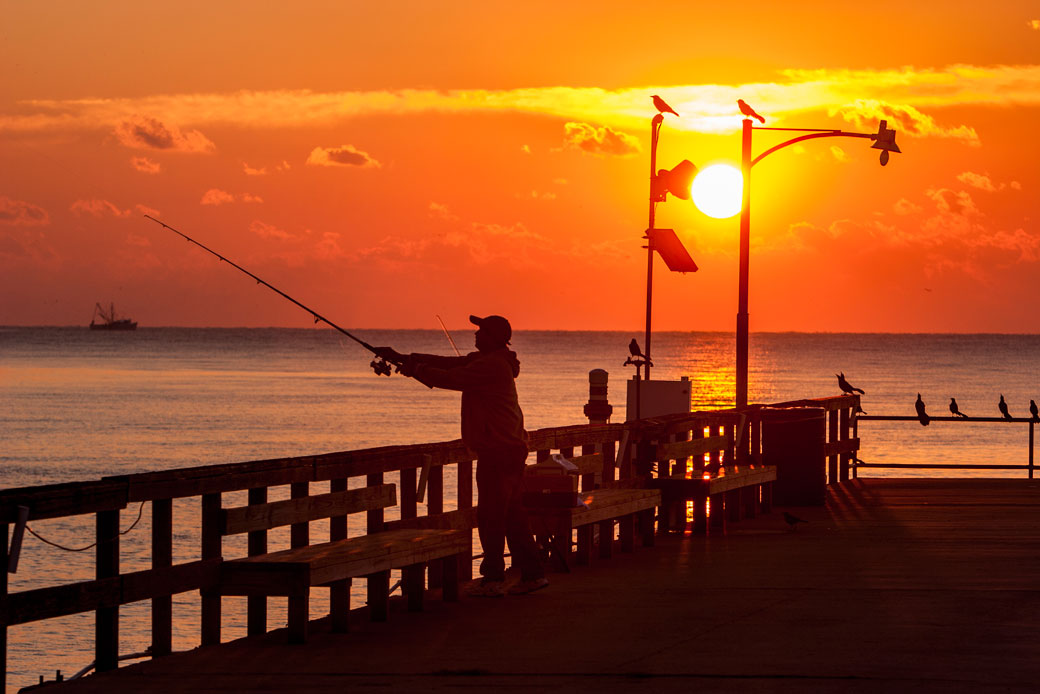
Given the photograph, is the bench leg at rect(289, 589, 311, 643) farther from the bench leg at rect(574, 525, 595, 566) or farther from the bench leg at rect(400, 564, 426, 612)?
the bench leg at rect(574, 525, 595, 566)

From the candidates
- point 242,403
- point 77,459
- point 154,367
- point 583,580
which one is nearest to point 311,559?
point 583,580

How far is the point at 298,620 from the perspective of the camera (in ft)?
30.6

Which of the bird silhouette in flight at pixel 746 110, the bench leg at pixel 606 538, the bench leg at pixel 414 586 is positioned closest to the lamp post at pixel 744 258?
the bird silhouette in flight at pixel 746 110

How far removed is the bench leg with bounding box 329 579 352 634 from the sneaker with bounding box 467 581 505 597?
1.52 m

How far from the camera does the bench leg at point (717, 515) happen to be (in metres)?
15.6

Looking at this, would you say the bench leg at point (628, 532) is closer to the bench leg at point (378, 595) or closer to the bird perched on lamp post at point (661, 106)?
the bench leg at point (378, 595)

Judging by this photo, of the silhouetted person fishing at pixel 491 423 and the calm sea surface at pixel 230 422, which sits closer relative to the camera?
the silhouetted person fishing at pixel 491 423

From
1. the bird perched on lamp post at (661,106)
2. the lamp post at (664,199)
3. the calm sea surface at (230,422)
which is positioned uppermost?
the bird perched on lamp post at (661,106)

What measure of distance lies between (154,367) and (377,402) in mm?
71444

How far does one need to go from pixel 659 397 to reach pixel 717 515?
5592mm

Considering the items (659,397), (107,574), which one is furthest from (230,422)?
(107,574)

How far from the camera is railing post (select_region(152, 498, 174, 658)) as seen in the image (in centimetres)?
873

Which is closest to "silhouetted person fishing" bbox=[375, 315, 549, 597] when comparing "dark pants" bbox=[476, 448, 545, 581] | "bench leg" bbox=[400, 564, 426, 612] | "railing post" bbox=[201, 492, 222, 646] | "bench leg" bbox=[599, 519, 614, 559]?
"dark pants" bbox=[476, 448, 545, 581]

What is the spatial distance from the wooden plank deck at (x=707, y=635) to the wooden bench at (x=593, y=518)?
24cm
